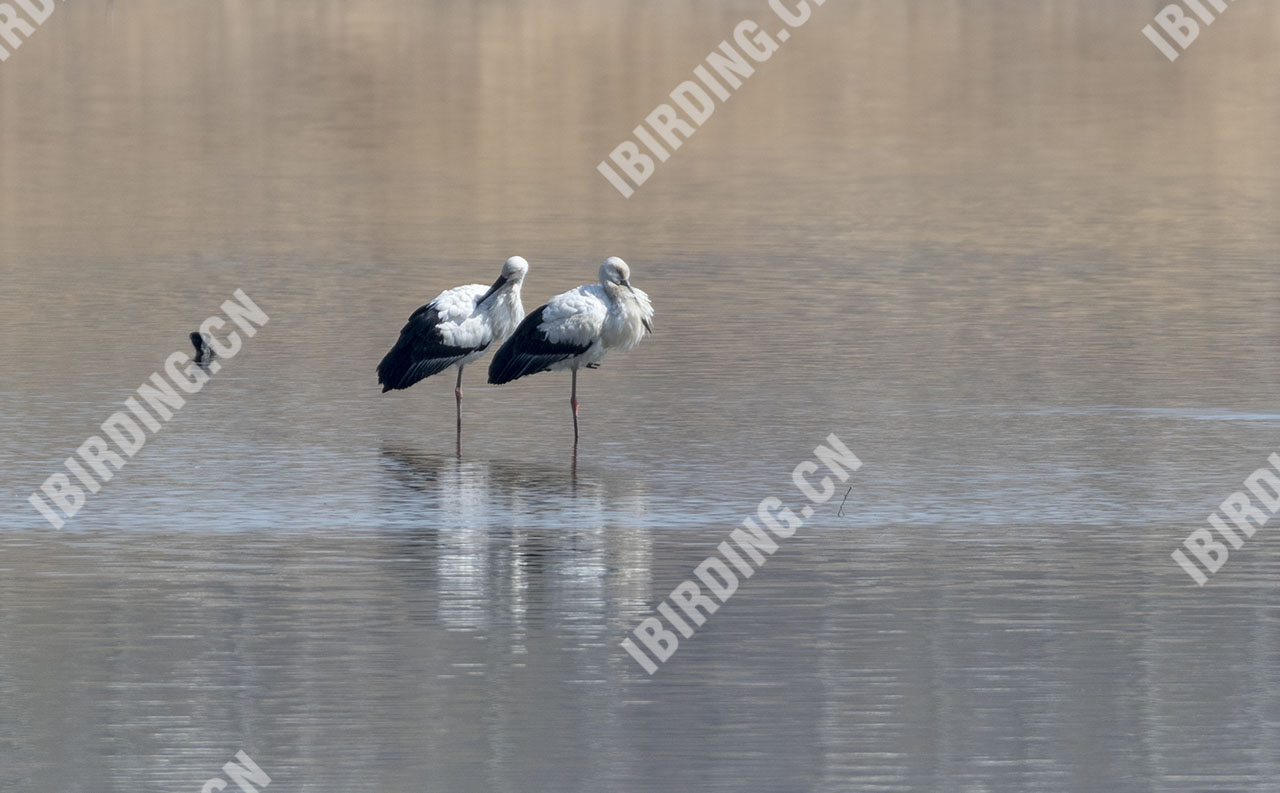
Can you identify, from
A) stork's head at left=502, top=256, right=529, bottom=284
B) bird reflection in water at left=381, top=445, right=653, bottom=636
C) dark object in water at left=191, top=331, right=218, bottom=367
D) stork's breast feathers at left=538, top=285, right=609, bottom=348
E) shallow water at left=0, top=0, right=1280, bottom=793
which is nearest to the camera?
shallow water at left=0, top=0, right=1280, bottom=793

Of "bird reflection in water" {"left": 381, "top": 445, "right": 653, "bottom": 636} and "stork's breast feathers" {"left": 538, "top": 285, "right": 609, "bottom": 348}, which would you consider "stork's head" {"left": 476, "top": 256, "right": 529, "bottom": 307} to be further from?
"bird reflection in water" {"left": 381, "top": 445, "right": 653, "bottom": 636}

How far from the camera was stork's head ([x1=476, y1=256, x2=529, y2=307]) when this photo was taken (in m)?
19.0

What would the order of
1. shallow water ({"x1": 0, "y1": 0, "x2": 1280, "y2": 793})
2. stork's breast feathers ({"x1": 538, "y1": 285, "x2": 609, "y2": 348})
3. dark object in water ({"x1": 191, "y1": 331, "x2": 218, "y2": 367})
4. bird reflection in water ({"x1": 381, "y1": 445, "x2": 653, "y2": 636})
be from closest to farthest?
shallow water ({"x1": 0, "y1": 0, "x2": 1280, "y2": 793}) → bird reflection in water ({"x1": 381, "y1": 445, "x2": 653, "y2": 636}) → stork's breast feathers ({"x1": 538, "y1": 285, "x2": 609, "y2": 348}) → dark object in water ({"x1": 191, "y1": 331, "x2": 218, "y2": 367})

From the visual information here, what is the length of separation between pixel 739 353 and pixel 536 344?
356 cm


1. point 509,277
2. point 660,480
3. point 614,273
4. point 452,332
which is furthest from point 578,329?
point 660,480

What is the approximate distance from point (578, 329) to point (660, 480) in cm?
261

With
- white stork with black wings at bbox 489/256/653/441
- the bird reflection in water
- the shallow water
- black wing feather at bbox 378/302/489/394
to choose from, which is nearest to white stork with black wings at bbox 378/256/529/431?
black wing feather at bbox 378/302/489/394

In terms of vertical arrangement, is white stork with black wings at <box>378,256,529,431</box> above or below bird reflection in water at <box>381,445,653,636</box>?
above

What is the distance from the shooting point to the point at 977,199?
119 ft

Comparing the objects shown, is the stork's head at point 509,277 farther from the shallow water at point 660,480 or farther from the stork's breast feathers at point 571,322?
the shallow water at point 660,480

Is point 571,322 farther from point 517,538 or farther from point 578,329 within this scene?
point 517,538

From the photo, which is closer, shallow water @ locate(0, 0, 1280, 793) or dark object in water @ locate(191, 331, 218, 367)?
shallow water @ locate(0, 0, 1280, 793)

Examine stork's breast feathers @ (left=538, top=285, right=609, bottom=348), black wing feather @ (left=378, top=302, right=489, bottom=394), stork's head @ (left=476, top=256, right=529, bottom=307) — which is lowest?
black wing feather @ (left=378, top=302, right=489, bottom=394)

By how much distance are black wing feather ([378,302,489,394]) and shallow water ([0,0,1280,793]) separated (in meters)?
0.36
